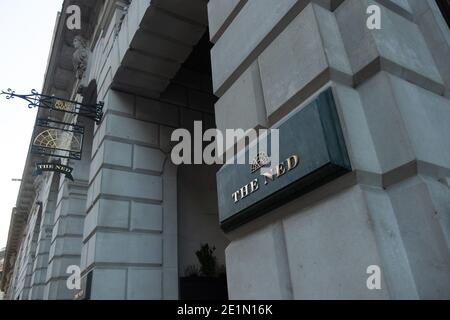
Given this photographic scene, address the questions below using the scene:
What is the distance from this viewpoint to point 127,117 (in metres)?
7.76

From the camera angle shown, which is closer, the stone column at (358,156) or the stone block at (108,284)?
the stone column at (358,156)

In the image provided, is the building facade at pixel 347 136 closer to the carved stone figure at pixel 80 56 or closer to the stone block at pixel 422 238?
the stone block at pixel 422 238

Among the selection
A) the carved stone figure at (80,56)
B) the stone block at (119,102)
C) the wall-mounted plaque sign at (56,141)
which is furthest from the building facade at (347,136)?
the carved stone figure at (80,56)

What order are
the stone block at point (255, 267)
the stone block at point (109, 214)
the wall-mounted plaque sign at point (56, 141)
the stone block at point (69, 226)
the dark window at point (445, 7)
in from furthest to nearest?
1. the stone block at point (69, 226)
2. the wall-mounted plaque sign at point (56, 141)
3. the stone block at point (109, 214)
4. the dark window at point (445, 7)
5. the stone block at point (255, 267)

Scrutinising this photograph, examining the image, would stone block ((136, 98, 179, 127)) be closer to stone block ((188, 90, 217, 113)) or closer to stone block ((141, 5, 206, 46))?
stone block ((188, 90, 217, 113))

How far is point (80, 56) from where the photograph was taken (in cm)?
1084

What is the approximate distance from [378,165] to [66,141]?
987 cm

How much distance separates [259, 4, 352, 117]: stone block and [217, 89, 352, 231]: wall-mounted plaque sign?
210mm

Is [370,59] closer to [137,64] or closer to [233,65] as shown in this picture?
[233,65]

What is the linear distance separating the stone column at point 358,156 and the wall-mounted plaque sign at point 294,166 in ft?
0.26

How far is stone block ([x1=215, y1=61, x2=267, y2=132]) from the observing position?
3145mm

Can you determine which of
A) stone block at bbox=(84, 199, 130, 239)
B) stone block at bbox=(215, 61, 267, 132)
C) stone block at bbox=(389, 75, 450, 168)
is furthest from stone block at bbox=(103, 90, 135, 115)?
stone block at bbox=(389, 75, 450, 168)

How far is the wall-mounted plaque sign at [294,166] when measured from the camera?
2.23m
